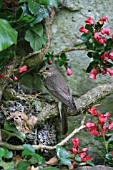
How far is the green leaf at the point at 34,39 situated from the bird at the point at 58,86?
297mm

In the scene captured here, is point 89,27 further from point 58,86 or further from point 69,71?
point 58,86

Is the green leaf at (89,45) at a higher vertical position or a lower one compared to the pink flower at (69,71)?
higher

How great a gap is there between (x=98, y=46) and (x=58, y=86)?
0.46 metres

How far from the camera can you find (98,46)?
3156 mm

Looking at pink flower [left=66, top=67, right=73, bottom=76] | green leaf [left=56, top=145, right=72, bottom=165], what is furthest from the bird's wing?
green leaf [left=56, top=145, right=72, bottom=165]

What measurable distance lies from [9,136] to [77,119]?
2.46ft

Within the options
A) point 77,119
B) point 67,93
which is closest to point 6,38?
point 67,93

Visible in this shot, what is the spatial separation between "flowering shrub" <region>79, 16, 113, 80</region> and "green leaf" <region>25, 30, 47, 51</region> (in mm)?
266

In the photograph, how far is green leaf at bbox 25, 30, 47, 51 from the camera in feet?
10.2

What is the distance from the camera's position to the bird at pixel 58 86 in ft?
10.7

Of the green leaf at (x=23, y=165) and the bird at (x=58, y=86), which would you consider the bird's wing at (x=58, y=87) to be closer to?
the bird at (x=58, y=86)

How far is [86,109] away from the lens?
329 centimetres

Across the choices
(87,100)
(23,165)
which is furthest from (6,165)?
(87,100)

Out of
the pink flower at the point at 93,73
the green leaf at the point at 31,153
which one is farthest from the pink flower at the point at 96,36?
the green leaf at the point at 31,153
